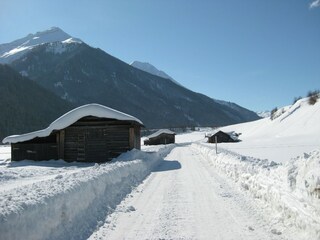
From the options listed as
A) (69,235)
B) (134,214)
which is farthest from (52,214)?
(134,214)

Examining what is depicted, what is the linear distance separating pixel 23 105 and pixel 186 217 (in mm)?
138061

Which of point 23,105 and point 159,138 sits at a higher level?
point 23,105

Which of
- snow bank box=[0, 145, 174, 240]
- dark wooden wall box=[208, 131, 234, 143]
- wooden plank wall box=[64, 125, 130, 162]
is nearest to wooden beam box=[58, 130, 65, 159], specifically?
wooden plank wall box=[64, 125, 130, 162]

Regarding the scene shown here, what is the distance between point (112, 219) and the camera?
838cm

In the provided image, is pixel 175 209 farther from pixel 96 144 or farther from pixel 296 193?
pixel 96 144

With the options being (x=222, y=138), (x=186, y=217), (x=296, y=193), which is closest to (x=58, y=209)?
(x=186, y=217)

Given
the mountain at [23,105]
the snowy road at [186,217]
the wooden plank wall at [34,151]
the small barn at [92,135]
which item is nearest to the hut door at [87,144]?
the small barn at [92,135]

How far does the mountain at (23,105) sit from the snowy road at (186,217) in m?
114

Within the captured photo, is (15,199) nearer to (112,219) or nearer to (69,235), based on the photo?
(69,235)

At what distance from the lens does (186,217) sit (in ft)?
28.0

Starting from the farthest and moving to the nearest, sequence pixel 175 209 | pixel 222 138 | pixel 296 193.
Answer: pixel 222 138 → pixel 175 209 → pixel 296 193

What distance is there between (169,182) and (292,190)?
8.37 meters

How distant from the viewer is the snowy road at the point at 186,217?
7.07 m

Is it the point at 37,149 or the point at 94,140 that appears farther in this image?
the point at 37,149
